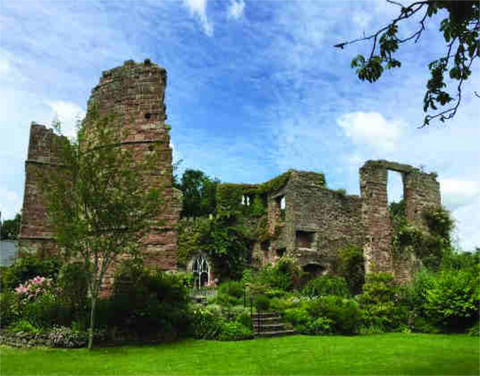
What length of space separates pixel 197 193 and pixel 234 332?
30.8 metres

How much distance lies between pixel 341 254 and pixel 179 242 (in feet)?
29.8

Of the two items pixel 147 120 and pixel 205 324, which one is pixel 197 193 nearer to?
pixel 147 120

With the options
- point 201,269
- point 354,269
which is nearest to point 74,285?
point 201,269

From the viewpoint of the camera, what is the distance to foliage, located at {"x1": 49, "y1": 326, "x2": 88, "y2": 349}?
9.50 meters

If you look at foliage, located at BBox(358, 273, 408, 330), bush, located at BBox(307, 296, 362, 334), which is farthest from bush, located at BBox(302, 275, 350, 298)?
bush, located at BBox(307, 296, 362, 334)

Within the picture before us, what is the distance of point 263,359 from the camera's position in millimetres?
8398

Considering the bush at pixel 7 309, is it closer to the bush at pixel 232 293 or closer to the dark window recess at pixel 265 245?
the bush at pixel 232 293

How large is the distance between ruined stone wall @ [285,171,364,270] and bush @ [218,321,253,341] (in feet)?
34.0

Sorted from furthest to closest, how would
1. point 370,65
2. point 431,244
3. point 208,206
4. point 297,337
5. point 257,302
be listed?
point 208,206 → point 431,244 → point 257,302 → point 297,337 → point 370,65

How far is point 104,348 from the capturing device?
31.0 feet

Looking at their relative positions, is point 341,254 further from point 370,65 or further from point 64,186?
point 370,65

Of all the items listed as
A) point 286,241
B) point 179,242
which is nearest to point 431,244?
point 286,241

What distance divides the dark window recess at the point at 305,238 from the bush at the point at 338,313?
30.0 ft

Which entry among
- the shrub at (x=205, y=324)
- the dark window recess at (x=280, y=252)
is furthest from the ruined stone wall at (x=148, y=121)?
the dark window recess at (x=280, y=252)
